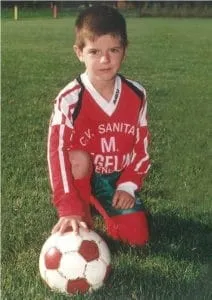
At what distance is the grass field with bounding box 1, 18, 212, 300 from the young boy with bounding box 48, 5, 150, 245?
Result: 0.19 m

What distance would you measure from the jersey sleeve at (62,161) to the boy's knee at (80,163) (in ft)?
0.48

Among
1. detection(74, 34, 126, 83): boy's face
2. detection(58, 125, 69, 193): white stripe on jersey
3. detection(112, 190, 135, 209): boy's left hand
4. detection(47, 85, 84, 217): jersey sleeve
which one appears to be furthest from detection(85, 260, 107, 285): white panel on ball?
detection(74, 34, 126, 83): boy's face

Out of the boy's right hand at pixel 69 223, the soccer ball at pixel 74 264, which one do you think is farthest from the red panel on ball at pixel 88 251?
the boy's right hand at pixel 69 223

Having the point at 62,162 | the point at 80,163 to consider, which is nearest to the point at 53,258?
the point at 62,162

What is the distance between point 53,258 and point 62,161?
0.58m

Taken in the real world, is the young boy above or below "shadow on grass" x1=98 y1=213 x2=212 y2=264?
above

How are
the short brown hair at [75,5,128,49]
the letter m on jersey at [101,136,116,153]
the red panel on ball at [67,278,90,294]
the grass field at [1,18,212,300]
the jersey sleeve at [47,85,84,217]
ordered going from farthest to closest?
the letter m on jersey at [101,136,116,153] → the short brown hair at [75,5,128,49] → the jersey sleeve at [47,85,84,217] → the grass field at [1,18,212,300] → the red panel on ball at [67,278,90,294]

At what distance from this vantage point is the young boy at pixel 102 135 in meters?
3.74

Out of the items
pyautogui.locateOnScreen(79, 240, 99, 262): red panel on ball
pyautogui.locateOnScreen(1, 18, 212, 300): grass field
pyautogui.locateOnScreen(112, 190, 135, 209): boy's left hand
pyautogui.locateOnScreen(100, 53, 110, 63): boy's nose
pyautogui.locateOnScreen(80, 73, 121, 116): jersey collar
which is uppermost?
pyautogui.locateOnScreen(100, 53, 110, 63): boy's nose

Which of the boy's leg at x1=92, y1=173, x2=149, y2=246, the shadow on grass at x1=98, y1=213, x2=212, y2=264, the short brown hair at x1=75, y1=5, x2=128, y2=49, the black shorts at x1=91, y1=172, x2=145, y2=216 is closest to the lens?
the short brown hair at x1=75, y1=5, x2=128, y2=49

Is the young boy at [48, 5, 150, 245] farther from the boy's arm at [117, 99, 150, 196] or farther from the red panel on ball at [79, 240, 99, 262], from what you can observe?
the red panel on ball at [79, 240, 99, 262]

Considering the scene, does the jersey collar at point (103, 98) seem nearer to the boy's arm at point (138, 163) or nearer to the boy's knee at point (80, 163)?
the boy's arm at point (138, 163)

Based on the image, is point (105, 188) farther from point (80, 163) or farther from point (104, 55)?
point (104, 55)

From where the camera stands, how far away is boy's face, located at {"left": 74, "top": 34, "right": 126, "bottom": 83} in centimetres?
374
